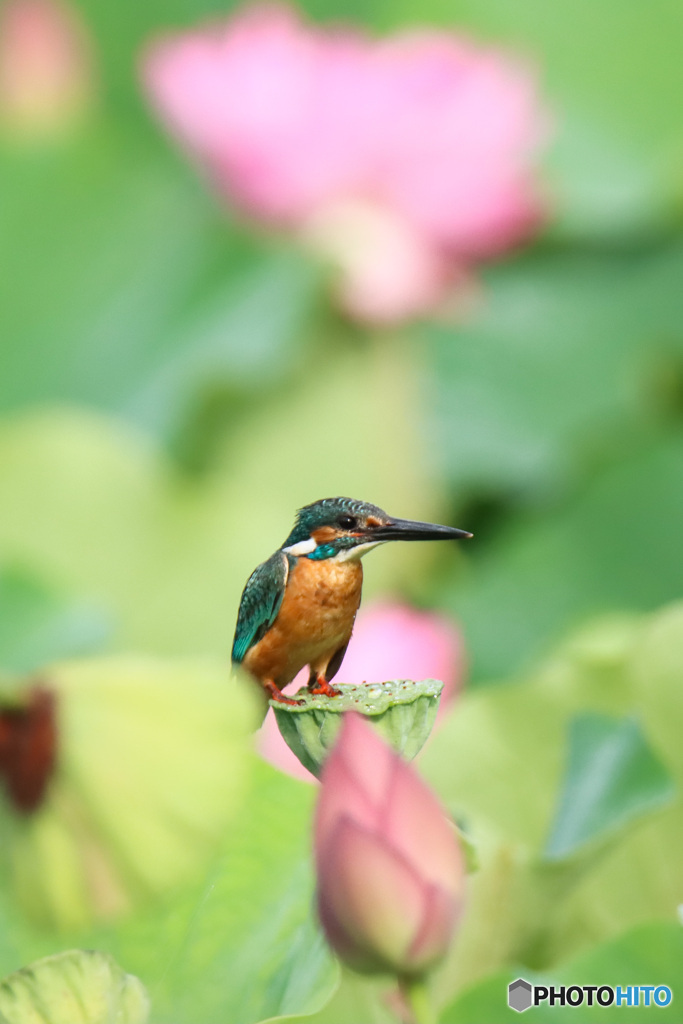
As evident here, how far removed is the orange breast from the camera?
256 mm

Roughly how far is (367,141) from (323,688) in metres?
0.89

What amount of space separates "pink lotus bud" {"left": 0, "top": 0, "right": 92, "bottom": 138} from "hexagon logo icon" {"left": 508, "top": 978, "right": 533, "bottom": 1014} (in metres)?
1.45

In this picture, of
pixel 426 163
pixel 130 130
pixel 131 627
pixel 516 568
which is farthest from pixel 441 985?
pixel 130 130

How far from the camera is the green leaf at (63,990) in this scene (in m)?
0.26

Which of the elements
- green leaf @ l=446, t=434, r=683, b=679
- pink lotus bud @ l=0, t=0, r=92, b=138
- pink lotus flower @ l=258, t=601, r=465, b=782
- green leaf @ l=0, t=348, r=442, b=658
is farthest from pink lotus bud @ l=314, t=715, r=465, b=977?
pink lotus bud @ l=0, t=0, r=92, b=138

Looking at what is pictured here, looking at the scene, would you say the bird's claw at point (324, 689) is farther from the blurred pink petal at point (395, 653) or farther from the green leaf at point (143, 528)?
the green leaf at point (143, 528)

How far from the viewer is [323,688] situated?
260 mm

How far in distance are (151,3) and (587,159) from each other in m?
0.64

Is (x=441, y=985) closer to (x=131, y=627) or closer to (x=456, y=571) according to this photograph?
(x=131, y=627)

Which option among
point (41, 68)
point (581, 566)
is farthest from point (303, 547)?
point (41, 68)

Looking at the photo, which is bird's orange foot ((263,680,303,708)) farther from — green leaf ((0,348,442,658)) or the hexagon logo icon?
green leaf ((0,348,442,658))

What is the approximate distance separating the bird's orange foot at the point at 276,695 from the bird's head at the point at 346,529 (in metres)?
0.03

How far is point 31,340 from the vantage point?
1.40 metres

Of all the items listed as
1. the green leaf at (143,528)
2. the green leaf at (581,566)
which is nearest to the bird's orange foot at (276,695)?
the green leaf at (143,528)
